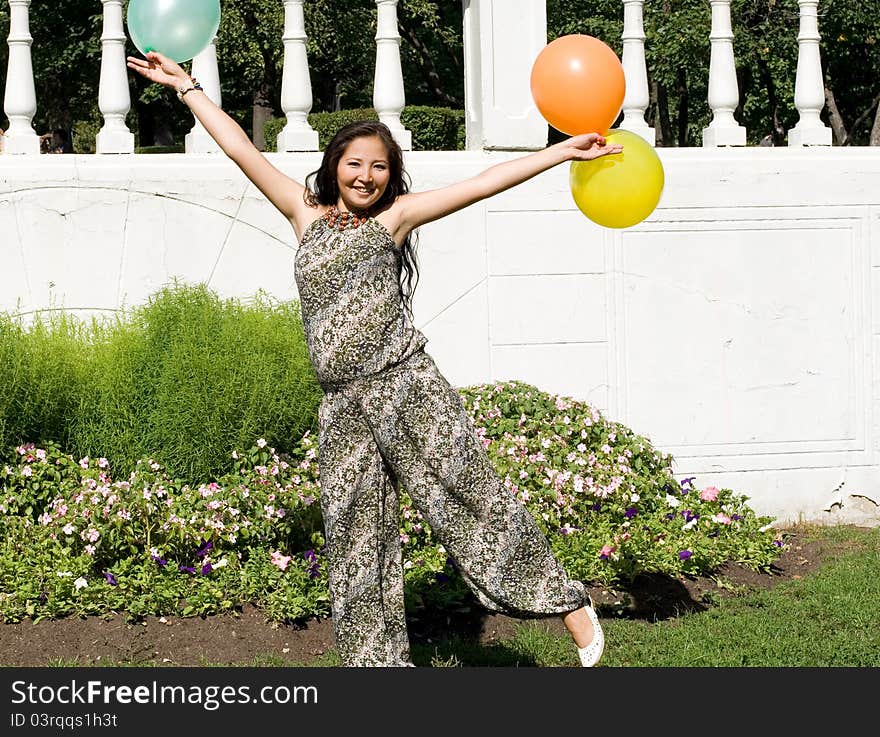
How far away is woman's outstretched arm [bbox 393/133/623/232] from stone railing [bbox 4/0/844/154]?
8.12ft

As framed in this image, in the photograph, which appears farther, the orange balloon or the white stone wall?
the white stone wall

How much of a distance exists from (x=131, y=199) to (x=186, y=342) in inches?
39.2

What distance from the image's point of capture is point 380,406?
3627mm

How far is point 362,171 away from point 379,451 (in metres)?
0.83

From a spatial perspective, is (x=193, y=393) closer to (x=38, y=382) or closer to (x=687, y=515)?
(x=38, y=382)

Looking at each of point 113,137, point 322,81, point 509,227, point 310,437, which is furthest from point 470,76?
point 322,81

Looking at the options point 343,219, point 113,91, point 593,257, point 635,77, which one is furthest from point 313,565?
point 635,77

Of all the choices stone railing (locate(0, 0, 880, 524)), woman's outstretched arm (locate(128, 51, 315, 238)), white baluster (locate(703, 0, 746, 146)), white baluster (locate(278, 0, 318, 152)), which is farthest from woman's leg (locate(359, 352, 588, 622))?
white baluster (locate(703, 0, 746, 146))

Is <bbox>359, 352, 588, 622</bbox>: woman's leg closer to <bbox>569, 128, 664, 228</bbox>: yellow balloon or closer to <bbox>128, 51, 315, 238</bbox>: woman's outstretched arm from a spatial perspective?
<bbox>128, 51, 315, 238</bbox>: woman's outstretched arm

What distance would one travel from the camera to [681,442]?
21.6ft

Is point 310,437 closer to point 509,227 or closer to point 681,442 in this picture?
point 509,227

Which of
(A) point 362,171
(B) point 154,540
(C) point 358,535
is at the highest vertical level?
(A) point 362,171

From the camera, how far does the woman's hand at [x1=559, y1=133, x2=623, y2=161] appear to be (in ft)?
12.4

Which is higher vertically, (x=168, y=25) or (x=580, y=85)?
(x=168, y=25)
